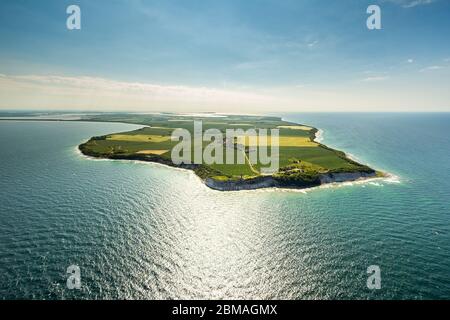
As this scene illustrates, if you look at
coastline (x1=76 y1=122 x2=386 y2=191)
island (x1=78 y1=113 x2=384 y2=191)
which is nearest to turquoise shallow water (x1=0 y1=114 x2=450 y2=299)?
coastline (x1=76 y1=122 x2=386 y2=191)

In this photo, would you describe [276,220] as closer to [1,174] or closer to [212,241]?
[212,241]

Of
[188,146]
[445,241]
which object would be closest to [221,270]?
[445,241]

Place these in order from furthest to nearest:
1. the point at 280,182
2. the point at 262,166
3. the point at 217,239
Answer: the point at 262,166 → the point at 280,182 → the point at 217,239

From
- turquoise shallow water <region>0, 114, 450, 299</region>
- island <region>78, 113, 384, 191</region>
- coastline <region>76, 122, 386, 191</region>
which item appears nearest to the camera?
turquoise shallow water <region>0, 114, 450, 299</region>

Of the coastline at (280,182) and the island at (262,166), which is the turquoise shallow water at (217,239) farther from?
the island at (262,166)

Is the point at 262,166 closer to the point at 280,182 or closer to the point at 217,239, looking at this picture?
the point at 280,182

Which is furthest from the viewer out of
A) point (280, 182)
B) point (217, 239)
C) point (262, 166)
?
point (262, 166)

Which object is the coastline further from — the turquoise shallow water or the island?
the turquoise shallow water

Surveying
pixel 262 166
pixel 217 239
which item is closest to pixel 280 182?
pixel 262 166
